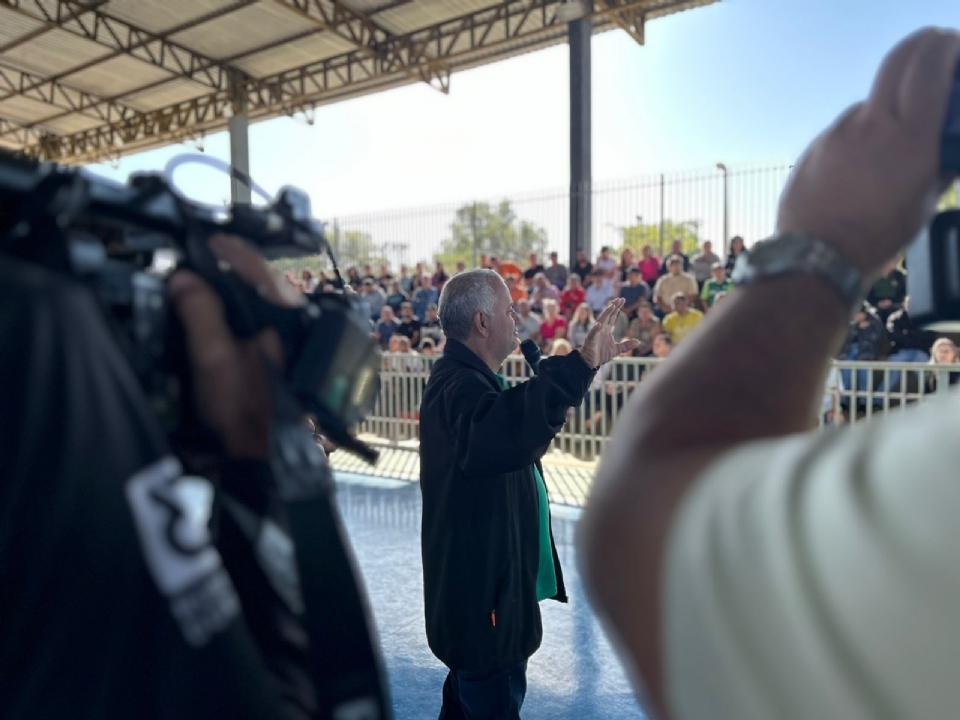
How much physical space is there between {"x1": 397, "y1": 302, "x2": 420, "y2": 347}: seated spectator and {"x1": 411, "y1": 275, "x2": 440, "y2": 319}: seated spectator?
0.74 m

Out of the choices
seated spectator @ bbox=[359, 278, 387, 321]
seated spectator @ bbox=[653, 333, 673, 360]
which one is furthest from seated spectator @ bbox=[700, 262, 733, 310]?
seated spectator @ bbox=[359, 278, 387, 321]

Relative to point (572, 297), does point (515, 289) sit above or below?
above

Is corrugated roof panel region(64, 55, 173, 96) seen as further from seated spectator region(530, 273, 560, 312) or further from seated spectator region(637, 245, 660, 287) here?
seated spectator region(637, 245, 660, 287)

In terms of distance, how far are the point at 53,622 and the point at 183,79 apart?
21.3m

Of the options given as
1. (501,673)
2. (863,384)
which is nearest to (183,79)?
(863,384)

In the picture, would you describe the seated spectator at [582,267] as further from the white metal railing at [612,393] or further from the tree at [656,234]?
the white metal railing at [612,393]

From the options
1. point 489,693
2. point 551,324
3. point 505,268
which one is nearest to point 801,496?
point 489,693

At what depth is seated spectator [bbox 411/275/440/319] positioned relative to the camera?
46.1 feet

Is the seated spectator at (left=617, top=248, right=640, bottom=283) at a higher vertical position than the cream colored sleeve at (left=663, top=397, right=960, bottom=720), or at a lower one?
higher

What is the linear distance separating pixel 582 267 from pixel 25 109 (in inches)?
753

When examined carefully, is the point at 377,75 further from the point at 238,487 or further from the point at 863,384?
the point at 238,487

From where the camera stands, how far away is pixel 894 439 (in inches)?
17.4

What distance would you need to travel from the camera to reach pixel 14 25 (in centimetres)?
1614

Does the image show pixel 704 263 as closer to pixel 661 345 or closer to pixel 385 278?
pixel 661 345
